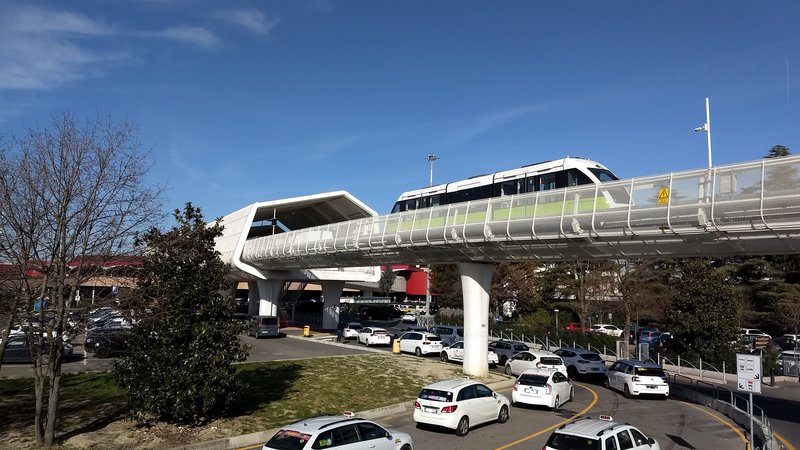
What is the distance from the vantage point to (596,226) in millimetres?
20453

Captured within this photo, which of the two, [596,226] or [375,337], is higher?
[596,226]

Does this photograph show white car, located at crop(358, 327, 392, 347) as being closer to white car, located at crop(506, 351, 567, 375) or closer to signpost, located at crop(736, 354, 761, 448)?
white car, located at crop(506, 351, 567, 375)

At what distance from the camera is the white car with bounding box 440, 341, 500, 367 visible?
3281cm

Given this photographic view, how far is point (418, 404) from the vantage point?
1638 cm

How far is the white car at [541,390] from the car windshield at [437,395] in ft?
17.8

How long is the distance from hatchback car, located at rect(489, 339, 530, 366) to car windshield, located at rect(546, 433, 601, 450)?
23457 mm

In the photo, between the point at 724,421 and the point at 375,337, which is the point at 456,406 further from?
the point at 375,337

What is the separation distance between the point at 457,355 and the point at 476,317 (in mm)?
6290

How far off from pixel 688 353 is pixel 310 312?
56540mm

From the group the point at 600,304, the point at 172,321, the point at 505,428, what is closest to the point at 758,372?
the point at 505,428

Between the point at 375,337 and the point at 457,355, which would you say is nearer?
the point at 457,355

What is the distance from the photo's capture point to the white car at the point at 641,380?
936 inches

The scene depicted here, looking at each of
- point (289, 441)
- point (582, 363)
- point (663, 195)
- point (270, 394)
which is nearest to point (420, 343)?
point (582, 363)

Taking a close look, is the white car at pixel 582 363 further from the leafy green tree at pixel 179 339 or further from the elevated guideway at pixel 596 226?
the leafy green tree at pixel 179 339
